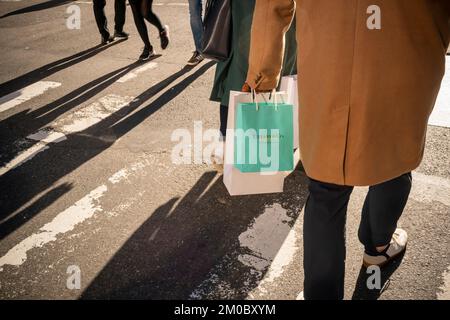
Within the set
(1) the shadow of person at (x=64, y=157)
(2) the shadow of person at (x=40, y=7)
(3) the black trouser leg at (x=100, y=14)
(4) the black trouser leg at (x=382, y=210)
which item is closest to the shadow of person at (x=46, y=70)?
(3) the black trouser leg at (x=100, y=14)

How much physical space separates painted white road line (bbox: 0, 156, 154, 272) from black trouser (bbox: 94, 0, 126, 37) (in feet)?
15.8

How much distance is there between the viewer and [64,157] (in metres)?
3.82

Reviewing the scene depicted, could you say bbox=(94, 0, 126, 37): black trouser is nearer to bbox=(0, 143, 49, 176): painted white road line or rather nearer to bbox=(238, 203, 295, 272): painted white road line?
bbox=(0, 143, 49, 176): painted white road line

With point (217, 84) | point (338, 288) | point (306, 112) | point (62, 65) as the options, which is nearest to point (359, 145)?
point (306, 112)

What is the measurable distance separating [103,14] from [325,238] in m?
6.95

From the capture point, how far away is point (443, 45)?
152cm

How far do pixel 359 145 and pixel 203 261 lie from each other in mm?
1414

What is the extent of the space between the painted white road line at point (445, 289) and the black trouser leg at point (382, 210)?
43 cm

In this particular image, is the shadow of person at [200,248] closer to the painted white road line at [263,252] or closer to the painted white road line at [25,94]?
the painted white road line at [263,252]

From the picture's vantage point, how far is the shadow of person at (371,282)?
2281 mm

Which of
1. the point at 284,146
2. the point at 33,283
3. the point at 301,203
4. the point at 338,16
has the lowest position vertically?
the point at 33,283

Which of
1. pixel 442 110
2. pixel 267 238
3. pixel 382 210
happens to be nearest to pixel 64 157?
pixel 267 238

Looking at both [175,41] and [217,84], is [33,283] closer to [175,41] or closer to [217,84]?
[217,84]

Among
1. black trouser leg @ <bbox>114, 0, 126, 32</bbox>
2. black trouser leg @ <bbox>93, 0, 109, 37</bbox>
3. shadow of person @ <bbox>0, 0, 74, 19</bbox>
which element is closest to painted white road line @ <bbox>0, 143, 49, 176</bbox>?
black trouser leg @ <bbox>93, 0, 109, 37</bbox>
